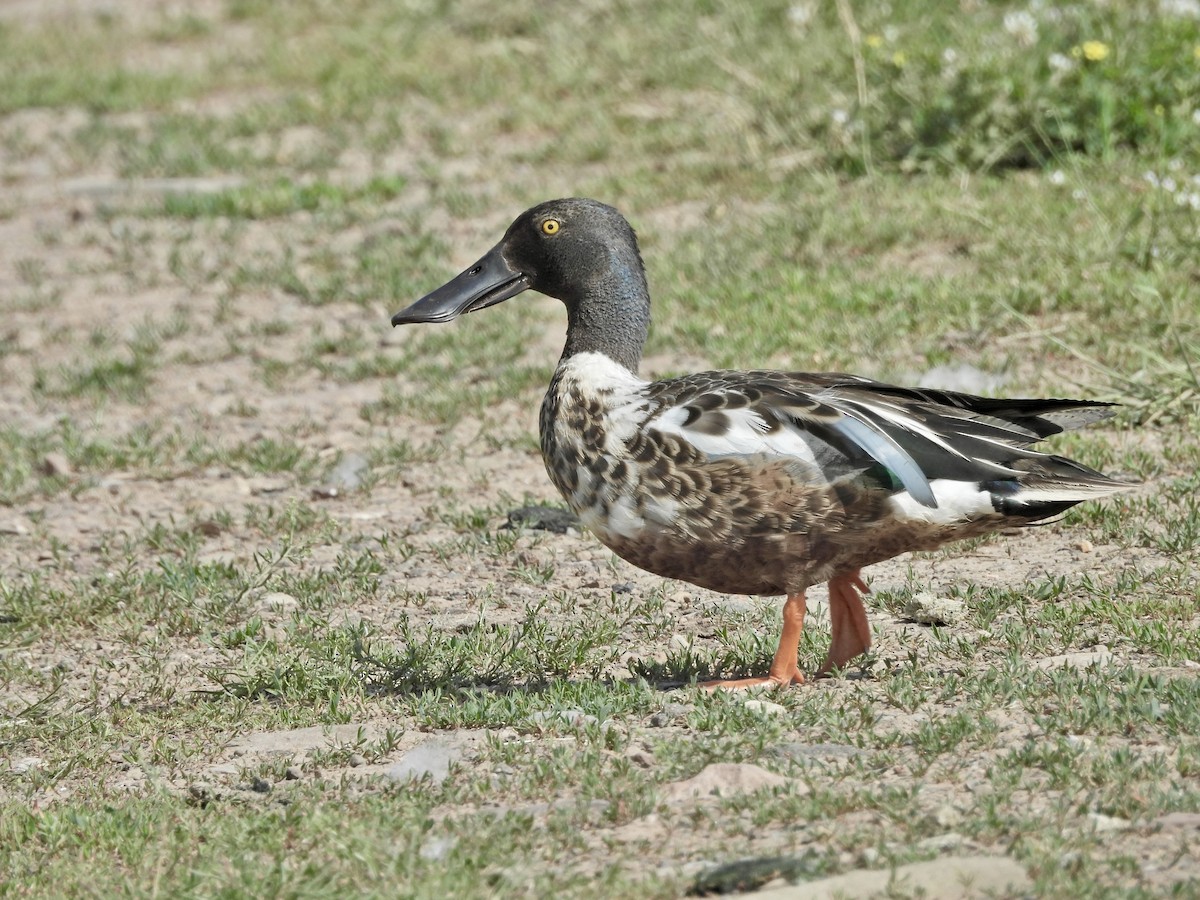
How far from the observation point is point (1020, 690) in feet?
14.1

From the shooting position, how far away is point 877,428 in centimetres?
447

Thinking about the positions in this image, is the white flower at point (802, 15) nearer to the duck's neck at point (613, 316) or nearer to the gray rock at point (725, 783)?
the duck's neck at point (613, 316)

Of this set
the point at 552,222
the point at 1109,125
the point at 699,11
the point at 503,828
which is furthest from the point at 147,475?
the point at 699,11

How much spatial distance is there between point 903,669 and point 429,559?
2012 millimetres

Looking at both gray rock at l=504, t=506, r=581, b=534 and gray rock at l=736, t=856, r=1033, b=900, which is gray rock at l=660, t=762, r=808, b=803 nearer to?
gray rock at l=736, t=856, r=1033, b=900

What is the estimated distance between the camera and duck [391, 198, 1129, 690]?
440cm

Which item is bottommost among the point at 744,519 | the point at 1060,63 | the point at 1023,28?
the point at 744,519

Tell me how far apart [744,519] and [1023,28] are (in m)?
5.62

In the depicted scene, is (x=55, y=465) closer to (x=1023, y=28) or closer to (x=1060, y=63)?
(x=1060, y=63)

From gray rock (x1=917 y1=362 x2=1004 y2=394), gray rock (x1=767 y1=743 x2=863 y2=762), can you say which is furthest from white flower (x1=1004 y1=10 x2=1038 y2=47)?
gray rock (x1=767 y1=743 x2=863 y2=762)

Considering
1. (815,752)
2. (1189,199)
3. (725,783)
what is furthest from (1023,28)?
(725,783)

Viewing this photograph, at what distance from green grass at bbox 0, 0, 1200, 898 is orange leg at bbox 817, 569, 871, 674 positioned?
0.10 metres

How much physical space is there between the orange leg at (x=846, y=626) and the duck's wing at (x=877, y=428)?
17.3 inches

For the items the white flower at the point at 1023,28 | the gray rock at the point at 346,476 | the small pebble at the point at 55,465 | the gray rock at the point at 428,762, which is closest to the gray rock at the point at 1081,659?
the gray rock at the point at 428,762
